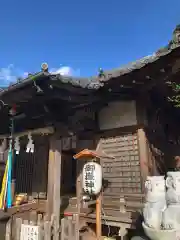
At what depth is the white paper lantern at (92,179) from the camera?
18.0 feet

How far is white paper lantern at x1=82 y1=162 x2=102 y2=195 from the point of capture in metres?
5.47

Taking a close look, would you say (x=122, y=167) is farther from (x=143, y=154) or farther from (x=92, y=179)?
(x=92, y=179)

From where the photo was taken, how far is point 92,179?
18.1 feet

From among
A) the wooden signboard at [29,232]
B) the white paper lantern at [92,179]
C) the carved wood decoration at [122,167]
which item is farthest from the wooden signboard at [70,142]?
the wooden signboard at [29,232]

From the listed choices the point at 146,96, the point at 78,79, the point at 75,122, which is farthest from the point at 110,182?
the point at 78,79

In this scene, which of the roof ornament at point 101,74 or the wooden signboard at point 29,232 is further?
the roof ornament at point 101,74

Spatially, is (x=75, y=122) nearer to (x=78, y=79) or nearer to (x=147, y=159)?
(x=78, y=79)

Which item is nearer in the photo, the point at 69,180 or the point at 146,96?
the point at 146,96

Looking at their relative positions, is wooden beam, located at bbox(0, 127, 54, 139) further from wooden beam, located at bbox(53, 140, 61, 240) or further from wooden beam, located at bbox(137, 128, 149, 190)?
wooden beam, located at bbox(137, 128, 149, 190)

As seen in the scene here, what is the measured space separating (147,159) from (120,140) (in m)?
1.00

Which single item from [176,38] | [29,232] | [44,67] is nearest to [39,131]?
[44,67]

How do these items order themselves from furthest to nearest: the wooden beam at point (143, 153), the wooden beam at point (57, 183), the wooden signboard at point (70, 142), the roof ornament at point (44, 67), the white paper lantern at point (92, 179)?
the wooden signboard at point (70, 142) < the wooden beam at point (143, 153) < the wooden beam at point (57, 183) < the white paper lantern at point (92, 179) < the roof ornament at point (44, 67)

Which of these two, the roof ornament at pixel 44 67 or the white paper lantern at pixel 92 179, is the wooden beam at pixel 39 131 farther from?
the roof ornament at pixel 44 67

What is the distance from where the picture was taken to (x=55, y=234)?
4746mm
